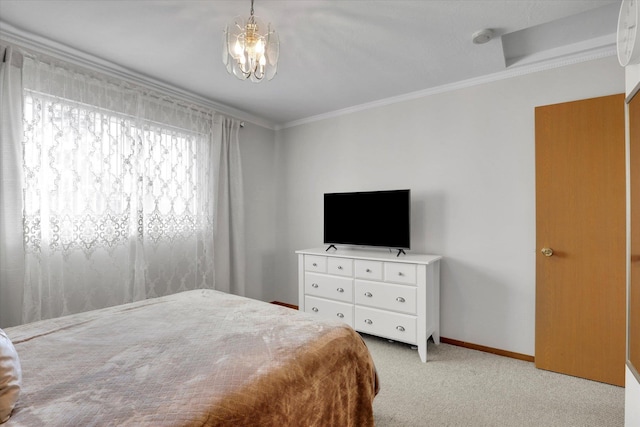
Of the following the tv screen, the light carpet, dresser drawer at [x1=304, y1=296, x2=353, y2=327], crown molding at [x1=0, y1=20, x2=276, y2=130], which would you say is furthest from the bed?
crown molding at [x1=0, y1=20, x2=276, y2=130]

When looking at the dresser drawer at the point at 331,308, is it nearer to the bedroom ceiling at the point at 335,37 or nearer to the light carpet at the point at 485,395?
the light carpet at the point at 485,395

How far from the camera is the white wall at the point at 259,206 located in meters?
4.07

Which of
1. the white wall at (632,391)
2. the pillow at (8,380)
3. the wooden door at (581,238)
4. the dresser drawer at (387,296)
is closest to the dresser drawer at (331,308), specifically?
the dresser drawer at (387,296)

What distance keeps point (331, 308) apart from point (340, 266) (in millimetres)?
468

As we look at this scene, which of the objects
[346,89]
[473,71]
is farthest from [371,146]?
[473,71]

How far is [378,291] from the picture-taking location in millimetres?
2975

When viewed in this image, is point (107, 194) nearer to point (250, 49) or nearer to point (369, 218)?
point (250, 49)

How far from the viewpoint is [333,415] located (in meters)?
1.36

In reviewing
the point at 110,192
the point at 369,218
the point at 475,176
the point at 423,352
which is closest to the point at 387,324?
the point at 423,352

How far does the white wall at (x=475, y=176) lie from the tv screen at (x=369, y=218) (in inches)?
10.5

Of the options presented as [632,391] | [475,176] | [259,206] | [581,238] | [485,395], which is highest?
[475,176]

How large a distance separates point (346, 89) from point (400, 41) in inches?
37.4

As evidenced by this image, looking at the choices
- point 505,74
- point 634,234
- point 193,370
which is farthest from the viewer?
point 505,74

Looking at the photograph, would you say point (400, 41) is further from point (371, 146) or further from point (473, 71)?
point (371, 146)
